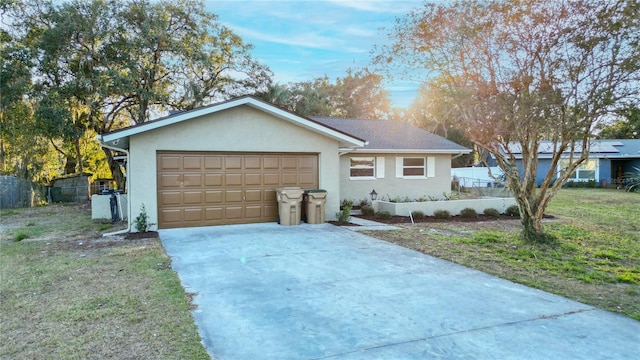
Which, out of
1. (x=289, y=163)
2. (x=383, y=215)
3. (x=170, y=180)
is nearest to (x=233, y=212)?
(x=170, y=180)

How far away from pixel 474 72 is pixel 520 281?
5.21 metres

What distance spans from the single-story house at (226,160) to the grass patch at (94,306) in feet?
7.98

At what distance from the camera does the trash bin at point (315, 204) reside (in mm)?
11797

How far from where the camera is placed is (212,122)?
11.0 meters

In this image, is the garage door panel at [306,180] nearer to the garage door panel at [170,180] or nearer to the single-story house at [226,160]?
the single-story house at [226,160]

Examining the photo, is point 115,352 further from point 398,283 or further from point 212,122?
point 212,122

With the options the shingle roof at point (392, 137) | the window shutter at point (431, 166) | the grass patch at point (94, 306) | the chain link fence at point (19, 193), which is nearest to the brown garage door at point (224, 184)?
the grass patch at point (94, 306)

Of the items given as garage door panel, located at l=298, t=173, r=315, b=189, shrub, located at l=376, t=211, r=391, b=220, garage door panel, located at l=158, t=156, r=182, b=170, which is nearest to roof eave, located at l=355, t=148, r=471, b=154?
shrub, located at l=376, t=211, r=391, b=220

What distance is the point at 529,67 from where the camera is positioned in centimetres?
875

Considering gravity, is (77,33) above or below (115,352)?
above

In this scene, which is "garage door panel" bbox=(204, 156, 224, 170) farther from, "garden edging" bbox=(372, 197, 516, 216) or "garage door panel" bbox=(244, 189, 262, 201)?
"garden edging" bbox=(372, 197, 516, 216)

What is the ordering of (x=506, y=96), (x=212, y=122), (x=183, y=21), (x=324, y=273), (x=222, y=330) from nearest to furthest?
(x=222, y=330)
(x=324, y=273)
(x=506, y=96)
(x=212, y=122)
(x=183, y=21)

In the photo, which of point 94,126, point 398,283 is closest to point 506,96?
point 398,283

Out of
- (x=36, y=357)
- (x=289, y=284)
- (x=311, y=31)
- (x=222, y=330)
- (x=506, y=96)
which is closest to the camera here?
(x=36, y=357)
